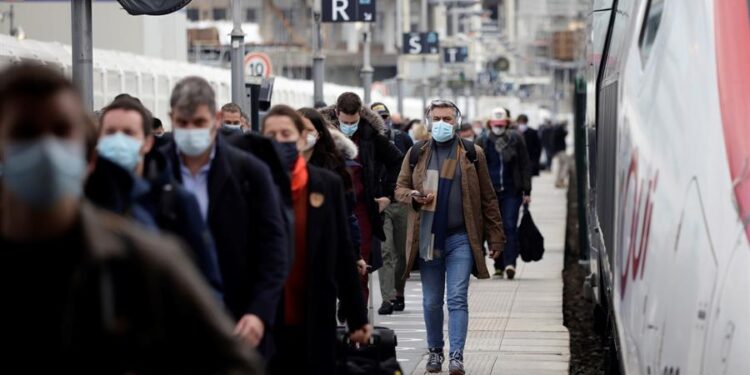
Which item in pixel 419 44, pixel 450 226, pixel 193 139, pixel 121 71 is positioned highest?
pixel 419 44

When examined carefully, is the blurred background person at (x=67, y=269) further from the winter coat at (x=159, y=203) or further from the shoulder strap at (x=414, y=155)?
the shoulder strap at (x=414, y=155)

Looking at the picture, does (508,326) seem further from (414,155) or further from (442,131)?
(442,131)

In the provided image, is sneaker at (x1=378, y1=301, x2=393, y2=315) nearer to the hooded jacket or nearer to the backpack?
the hooded jacket

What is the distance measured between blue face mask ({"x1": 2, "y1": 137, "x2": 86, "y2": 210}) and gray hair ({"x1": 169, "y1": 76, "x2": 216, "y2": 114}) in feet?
8.95

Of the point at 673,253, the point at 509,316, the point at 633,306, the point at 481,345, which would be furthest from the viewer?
the point at 509,316

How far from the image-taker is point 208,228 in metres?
6.08

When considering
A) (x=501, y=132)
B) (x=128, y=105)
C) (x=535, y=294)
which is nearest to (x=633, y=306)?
(x=128, y=105)

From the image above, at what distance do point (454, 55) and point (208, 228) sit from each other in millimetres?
54571

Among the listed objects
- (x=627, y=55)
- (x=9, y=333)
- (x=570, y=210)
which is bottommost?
(x=570, y=210)

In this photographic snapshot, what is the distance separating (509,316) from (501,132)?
156 inches

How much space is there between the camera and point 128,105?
19.8 ft

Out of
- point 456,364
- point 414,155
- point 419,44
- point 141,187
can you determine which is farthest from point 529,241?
point 419,44

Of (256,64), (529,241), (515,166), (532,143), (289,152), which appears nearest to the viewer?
(289,152)

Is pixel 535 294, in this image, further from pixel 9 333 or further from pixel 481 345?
pixel 9 333
